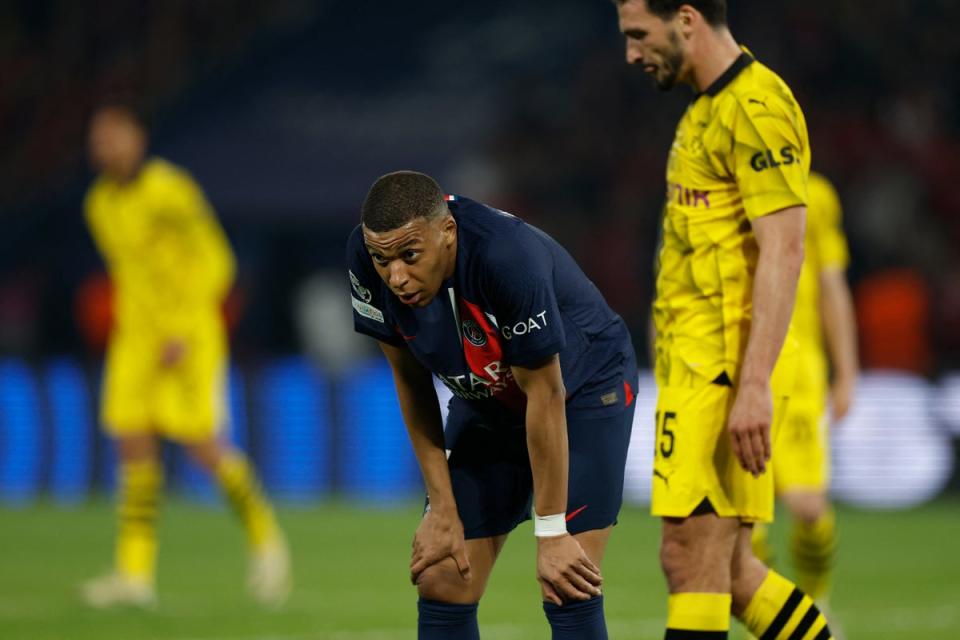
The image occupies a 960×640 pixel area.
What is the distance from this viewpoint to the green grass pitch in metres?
7.59

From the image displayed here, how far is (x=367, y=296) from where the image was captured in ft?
14.5

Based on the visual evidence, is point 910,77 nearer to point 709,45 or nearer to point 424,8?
point 424,8

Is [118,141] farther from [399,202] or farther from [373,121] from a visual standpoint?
[373,121]

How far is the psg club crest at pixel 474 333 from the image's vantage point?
4312mm

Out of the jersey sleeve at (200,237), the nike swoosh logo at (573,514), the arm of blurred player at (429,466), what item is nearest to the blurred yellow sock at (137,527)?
the jersey sleeve at (200,237)

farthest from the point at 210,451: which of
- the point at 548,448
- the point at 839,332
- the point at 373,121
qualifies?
the point at 373,121

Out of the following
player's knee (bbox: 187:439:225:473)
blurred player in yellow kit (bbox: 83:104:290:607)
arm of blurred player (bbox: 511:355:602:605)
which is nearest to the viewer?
arm of blurred player (bbox: 511:355:602:605)

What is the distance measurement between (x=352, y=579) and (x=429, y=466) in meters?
4.95

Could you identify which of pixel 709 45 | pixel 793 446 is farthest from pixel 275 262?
pixel 709 45

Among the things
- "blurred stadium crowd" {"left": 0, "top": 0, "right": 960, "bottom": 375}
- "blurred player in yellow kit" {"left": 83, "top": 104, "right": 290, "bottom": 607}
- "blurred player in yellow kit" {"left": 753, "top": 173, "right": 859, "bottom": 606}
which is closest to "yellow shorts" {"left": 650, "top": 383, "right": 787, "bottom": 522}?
"blurred player in yellow kit" {"left": 753, "top": 173, "right": 859, "bottom": 606}

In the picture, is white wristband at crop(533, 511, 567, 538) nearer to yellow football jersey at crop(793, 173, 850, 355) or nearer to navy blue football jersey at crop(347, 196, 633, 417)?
navy blue football jersey at crop(347, 196, 633, 417)

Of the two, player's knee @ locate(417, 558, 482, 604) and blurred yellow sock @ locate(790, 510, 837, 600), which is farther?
blurred yellow sock @ locate(790, 510, 837, 600)

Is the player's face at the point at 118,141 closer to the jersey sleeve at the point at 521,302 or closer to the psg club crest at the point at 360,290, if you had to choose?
the psg club crest at the point at 360,290

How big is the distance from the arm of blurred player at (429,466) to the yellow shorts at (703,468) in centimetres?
67
